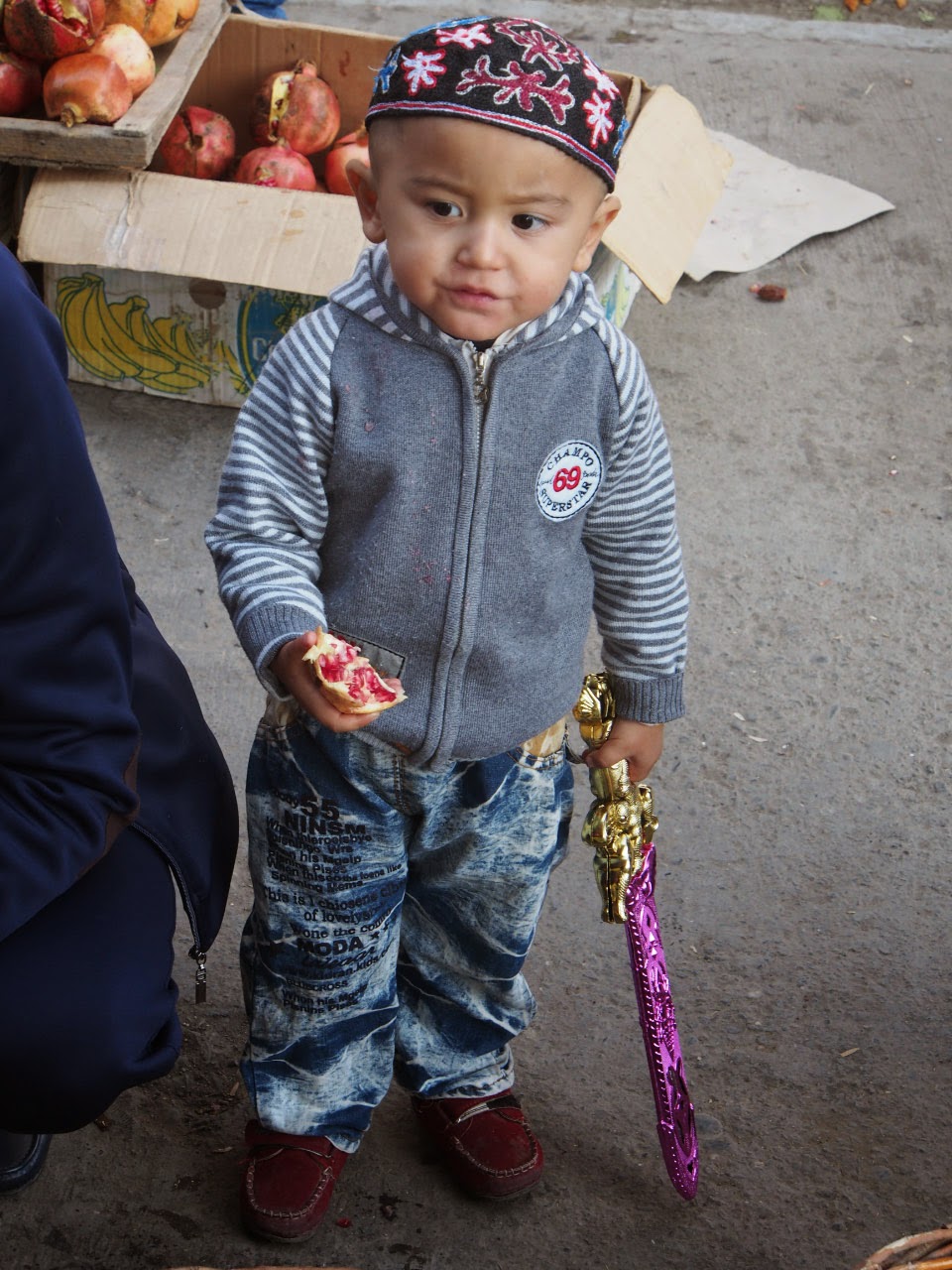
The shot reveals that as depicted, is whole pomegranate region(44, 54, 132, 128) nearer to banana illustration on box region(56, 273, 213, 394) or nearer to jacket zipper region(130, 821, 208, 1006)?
banana illustration on box region(56, 273, 213, 394)

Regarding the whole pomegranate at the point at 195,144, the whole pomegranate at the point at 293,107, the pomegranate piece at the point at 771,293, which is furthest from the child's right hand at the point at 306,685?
the pomegranate piece at the point at 771,293

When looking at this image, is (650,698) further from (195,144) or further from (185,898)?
(195,144)

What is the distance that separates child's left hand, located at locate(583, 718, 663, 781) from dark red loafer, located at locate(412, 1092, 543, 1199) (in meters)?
0.55

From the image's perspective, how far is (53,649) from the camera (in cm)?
141

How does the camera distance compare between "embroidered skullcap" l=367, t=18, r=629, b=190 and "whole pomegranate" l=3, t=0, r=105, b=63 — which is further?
"whole pomegranate" l=3, t=0, r=105, b=63

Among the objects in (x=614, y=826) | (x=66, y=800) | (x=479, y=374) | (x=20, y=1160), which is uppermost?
(x=479, y=374)

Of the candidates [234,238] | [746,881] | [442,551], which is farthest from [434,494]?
[234,238]

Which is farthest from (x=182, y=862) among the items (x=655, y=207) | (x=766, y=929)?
(x=655, y=207)

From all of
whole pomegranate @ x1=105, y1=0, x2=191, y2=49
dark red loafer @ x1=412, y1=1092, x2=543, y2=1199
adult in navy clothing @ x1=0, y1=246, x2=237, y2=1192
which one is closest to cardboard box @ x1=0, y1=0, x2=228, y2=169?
Answer: whole pomegranate @ x1=105, y1=0, x2=191, y2=49

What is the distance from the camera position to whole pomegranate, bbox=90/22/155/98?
119 inches

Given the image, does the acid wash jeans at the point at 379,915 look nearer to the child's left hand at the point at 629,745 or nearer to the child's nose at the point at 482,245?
the child's left hand at the point at 629,745

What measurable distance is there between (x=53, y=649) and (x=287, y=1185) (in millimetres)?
824

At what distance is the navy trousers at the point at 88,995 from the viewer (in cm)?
145

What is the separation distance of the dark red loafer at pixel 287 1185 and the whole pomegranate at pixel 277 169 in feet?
7.63
